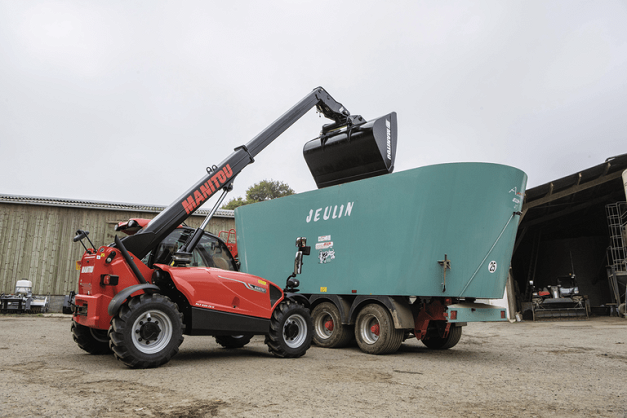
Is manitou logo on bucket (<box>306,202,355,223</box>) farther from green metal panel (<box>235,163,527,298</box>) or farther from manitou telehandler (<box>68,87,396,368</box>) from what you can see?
manitou telehandler (<box>68,87,396,368</box>)

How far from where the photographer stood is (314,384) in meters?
5.05

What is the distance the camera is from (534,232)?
910 inches

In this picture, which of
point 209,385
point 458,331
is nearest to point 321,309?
point 458,331

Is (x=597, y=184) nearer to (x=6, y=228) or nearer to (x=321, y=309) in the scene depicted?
(x=321, y=309)

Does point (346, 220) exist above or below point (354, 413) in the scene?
above

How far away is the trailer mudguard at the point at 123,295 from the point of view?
5574mm

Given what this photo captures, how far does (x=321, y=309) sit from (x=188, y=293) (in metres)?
3.59

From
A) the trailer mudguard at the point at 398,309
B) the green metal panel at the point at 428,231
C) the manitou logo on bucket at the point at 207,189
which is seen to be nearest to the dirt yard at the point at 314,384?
the trailer mudguard at the point at 398,309

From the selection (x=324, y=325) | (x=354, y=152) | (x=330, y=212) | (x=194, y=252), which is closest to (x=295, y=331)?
(x=324, y=325)

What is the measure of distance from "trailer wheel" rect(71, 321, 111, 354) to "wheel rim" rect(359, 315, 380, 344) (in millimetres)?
4257

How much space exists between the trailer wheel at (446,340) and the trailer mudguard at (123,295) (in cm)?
528

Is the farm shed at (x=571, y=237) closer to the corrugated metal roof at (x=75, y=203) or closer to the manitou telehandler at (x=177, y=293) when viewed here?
the manitou telehandler at (x=177, y=293)

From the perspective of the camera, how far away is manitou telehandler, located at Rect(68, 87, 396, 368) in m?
5.74

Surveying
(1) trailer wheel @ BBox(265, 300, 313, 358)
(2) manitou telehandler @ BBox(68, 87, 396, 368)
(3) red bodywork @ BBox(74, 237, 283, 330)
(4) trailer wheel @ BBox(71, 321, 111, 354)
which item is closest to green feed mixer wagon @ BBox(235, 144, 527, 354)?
(1) trailer wheel @ BBox(265, 300, 313, 358)
